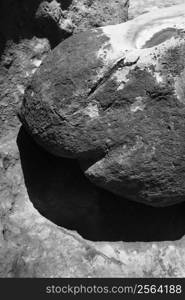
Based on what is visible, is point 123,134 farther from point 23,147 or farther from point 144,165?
point 23,147

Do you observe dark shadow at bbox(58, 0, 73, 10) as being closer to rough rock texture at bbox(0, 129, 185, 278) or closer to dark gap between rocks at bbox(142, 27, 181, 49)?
dark gap between rocks at bbox(142, 27, 181, 49)

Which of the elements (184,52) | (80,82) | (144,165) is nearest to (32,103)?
(80,82)

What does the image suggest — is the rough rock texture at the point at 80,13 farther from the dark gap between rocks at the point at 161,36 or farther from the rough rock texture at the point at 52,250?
the rough rock texture at the point at 52,250

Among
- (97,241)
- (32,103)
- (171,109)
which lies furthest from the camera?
(97,241)

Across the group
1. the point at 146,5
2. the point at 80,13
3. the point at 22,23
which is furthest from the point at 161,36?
the point at 146,5

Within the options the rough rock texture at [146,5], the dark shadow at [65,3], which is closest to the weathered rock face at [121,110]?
the dark shadow at [65,3]

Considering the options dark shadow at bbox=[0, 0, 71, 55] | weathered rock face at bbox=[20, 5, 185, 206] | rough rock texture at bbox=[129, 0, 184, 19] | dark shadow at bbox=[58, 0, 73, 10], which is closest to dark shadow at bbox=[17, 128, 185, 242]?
weathered rock face at bbox=[20, 5, 185, 206]
